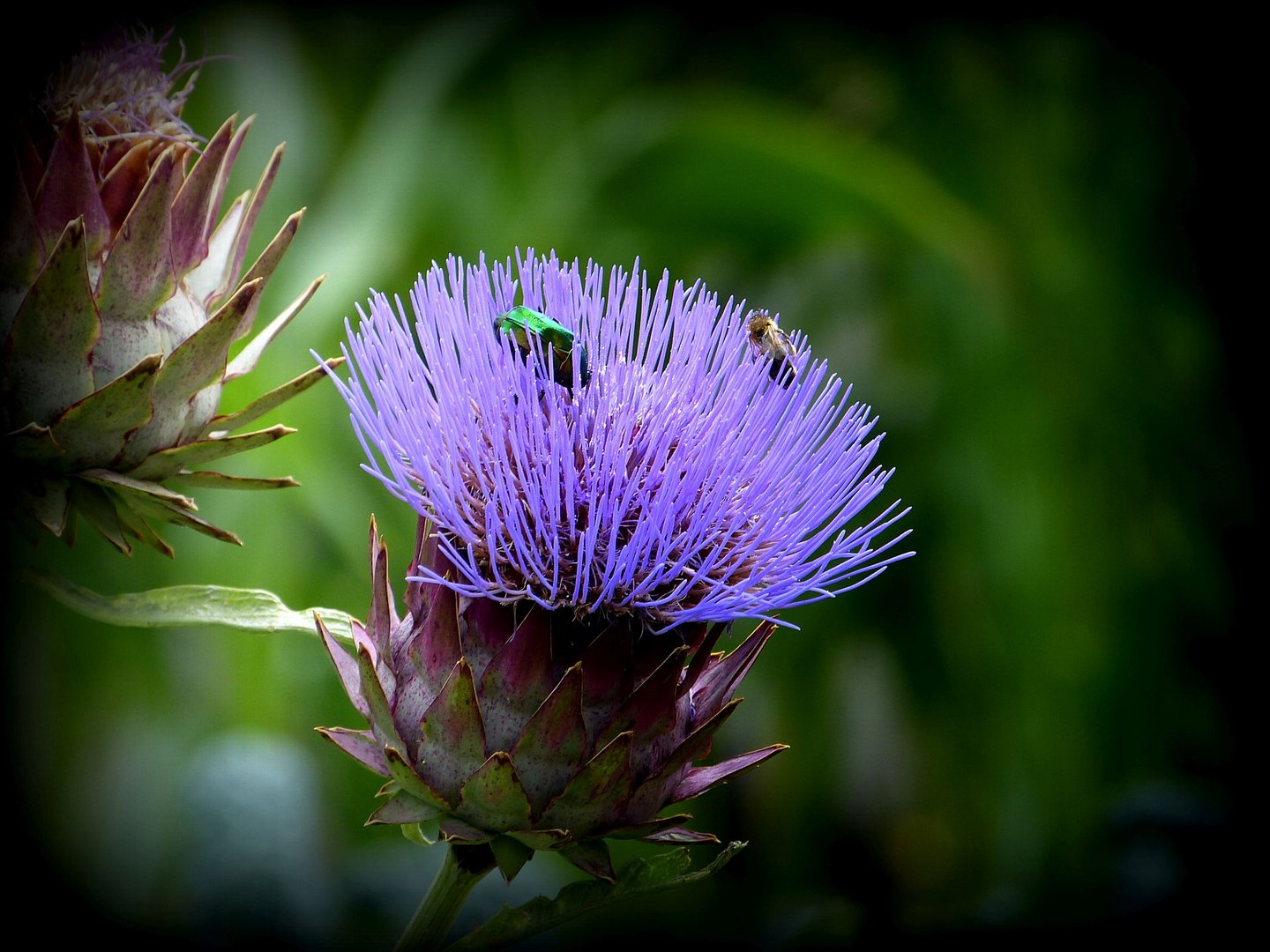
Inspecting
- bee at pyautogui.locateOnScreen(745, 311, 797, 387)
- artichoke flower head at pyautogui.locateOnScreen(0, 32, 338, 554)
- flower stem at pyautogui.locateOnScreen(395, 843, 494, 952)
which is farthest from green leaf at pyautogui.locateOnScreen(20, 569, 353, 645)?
bee at pyautogui.locateOnScreen(745, 311, 797, 387)

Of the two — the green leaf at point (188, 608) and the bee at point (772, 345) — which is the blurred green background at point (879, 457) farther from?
the bee at point (772, 345)

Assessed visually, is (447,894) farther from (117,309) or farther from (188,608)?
(117,309)

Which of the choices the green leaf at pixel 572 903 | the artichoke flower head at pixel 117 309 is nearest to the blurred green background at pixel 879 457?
the artichoke flower head at pixel 117 309

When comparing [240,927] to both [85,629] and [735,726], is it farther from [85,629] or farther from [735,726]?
[735,726]

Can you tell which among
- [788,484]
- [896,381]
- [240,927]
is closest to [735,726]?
[896,381]

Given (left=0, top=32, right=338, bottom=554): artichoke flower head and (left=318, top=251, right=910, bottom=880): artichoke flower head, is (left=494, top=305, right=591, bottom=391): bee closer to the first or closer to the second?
(left=318, top=251, right=910, bottom=880): artichoke flower head

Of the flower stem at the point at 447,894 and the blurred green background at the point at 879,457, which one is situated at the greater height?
the blurred green background at the point at 879,457

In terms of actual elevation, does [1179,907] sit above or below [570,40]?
below
